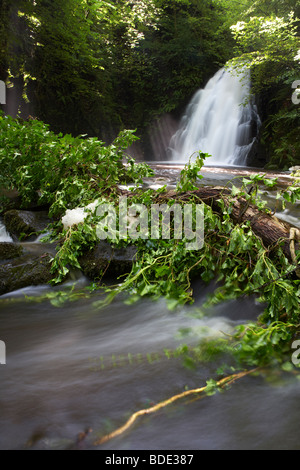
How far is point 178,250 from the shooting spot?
112 inches

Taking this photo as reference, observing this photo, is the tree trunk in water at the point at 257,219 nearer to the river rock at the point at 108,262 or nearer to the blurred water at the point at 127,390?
the blurred water at the point at 127,390

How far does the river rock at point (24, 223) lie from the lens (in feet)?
13.1

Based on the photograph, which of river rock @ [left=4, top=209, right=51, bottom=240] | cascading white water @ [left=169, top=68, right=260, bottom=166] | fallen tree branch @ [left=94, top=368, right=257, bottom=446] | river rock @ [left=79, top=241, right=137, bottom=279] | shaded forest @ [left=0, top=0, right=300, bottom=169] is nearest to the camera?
fallen tree branch @ [left=94, top=368, right=257, bottom=446]

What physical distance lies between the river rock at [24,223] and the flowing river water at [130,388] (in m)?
1.59

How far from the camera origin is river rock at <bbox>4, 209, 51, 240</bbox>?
3.99 metres

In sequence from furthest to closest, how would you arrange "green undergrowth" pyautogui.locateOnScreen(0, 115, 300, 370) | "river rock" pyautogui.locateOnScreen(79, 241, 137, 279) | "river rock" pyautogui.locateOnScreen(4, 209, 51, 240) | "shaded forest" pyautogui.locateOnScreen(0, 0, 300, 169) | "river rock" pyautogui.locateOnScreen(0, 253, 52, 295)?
"shaded forest" pyautogui.locateOnScreen(0, 0, 300, 169) → "river rock" pyautogui.locateOnScreen(4, 209, 51, 240) → "river rock" pyautogui.locateOnScreen(79, 241, 137, 279) → "river rock" pyautogui.locateOnScreen(0, 253, 52, 295) → "green undergrowth" pyautogui.locateOnScreen(0, 115, 300, 370)

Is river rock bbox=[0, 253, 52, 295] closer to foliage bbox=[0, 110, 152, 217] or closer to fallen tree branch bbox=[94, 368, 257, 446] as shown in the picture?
foliage bbox=[0, 110, 152, 217]

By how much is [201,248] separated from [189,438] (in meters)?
1.71

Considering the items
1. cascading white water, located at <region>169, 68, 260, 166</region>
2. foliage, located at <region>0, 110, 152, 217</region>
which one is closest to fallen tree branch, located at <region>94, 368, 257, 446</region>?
foliage, located at <region>0, 110, 152, 217</region>

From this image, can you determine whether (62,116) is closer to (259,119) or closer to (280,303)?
(259,119)

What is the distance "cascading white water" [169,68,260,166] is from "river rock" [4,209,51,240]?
29.3 ft

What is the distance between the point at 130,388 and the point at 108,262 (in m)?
1.67

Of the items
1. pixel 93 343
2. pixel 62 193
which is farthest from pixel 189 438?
pixel 62 193

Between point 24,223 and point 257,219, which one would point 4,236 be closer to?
point 24,223
